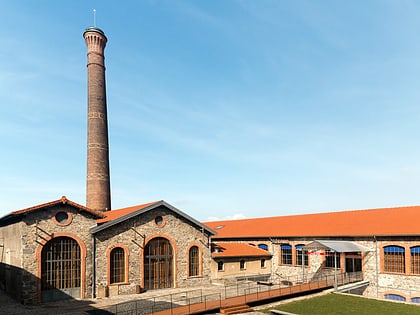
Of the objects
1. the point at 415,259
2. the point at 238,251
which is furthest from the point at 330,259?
the point at 238,251

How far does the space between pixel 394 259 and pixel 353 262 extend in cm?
322

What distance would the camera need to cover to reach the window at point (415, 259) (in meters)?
25.5

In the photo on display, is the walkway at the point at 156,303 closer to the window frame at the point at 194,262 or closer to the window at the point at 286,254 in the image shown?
the window frame at the point at 194,262

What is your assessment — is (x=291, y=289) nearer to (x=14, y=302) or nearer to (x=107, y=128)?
(x=14, y=302)

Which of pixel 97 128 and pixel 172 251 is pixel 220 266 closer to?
pixel 172 251

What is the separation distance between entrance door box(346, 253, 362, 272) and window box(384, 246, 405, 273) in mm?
2047

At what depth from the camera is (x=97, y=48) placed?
40125mm

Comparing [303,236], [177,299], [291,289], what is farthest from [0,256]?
[303,236]

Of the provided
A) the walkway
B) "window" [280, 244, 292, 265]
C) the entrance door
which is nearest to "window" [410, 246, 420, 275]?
the entrance door

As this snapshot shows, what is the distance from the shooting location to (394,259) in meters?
26.8

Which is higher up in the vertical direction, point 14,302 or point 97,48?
point 97,48

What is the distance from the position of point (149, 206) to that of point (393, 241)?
60.7 feet

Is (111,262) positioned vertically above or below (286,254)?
above

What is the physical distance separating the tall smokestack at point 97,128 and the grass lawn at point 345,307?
76.6 ft
